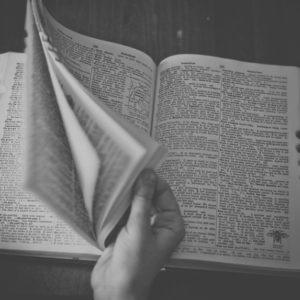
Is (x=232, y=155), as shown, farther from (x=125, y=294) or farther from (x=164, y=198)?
(x=125, y=294)

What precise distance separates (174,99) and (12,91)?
291 millimetres

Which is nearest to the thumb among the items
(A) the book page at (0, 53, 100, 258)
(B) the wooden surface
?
(A) the book page at (0, 53, 100, 258)

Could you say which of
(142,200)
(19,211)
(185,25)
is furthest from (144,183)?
(185,25)

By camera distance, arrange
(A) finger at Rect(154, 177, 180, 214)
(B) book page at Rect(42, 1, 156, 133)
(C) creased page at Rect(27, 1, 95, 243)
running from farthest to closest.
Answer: (B) book page at Rect(42, 1, 156, 133)
(A) finger at Rect(154, 177, 180, 214)
(C) creased page at Rect(27, 1, 95, 243)

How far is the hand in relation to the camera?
455mm

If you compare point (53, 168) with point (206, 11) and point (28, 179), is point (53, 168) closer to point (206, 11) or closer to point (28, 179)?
point (28, 179)

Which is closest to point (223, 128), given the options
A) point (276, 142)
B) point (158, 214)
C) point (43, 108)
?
point (276, 142)

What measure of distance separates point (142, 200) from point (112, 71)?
1.02 ft

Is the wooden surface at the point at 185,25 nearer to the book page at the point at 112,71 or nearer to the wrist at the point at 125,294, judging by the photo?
the book page at the point at 112,71

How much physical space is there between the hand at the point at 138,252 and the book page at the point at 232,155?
95mm

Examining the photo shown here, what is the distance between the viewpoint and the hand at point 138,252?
0.46 meters

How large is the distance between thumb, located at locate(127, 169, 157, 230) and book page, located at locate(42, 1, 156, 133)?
20 centimetres

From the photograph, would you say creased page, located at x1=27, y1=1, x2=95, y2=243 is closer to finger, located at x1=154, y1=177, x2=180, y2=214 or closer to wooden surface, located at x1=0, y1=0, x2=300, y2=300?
finger, located at x1=154, y1=177, x2=180, y2=214

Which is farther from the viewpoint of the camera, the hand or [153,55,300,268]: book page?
[153,55,300,268]: book page
